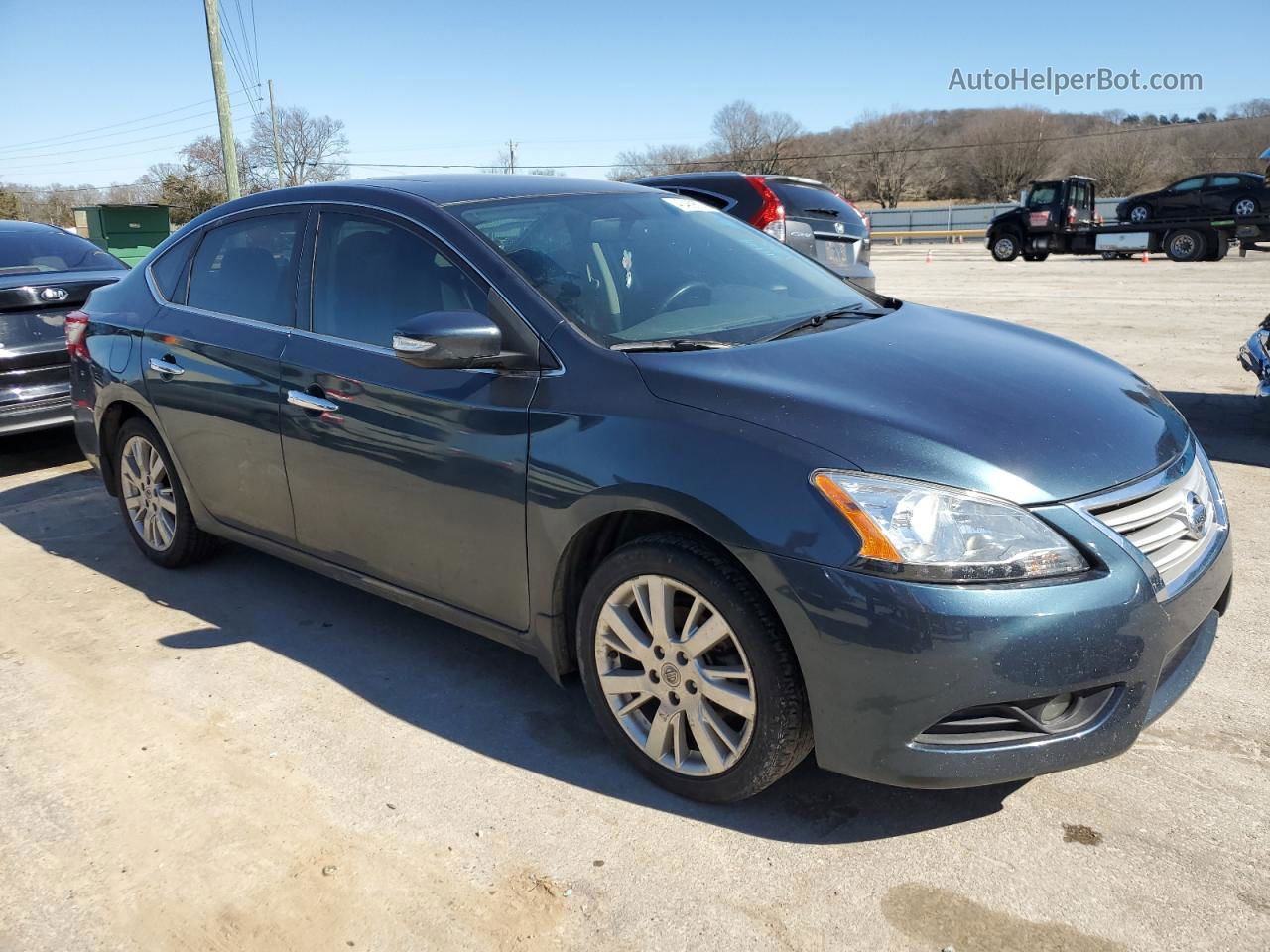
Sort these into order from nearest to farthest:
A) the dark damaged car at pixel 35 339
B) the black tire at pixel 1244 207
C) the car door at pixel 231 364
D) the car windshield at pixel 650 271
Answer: the car windshield at pixel 650 271, the car door at pixel 231 364, the dark damaged car at pixel 35 339, the black tire at pixel 1244 207

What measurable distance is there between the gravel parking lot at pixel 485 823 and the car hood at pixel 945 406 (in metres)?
0.20

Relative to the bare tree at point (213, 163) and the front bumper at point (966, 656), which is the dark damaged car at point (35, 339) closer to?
the front bumper at point (966, 656)

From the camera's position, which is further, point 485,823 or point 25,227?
point 25,227

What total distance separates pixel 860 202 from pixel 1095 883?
78790mm

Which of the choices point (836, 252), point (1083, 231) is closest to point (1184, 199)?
point (1083, 231)

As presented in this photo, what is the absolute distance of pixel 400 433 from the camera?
3367 mm

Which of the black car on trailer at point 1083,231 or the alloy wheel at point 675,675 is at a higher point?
the black car on trailer at point 1083,231

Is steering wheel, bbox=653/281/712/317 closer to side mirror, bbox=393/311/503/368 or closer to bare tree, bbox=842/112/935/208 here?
side mirror, bbox=393/311/503/368

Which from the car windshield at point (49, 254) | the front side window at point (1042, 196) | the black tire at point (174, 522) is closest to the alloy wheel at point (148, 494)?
the black tire at point (174, 522)

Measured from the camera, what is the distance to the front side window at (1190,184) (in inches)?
920

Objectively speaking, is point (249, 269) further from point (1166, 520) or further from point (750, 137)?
point (750, 137)

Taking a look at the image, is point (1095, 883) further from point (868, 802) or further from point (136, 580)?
point (136, 580)

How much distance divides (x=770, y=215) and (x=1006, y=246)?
20346mm

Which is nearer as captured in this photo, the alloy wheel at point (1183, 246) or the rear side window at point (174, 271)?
the rear side window at point (174, 271)
